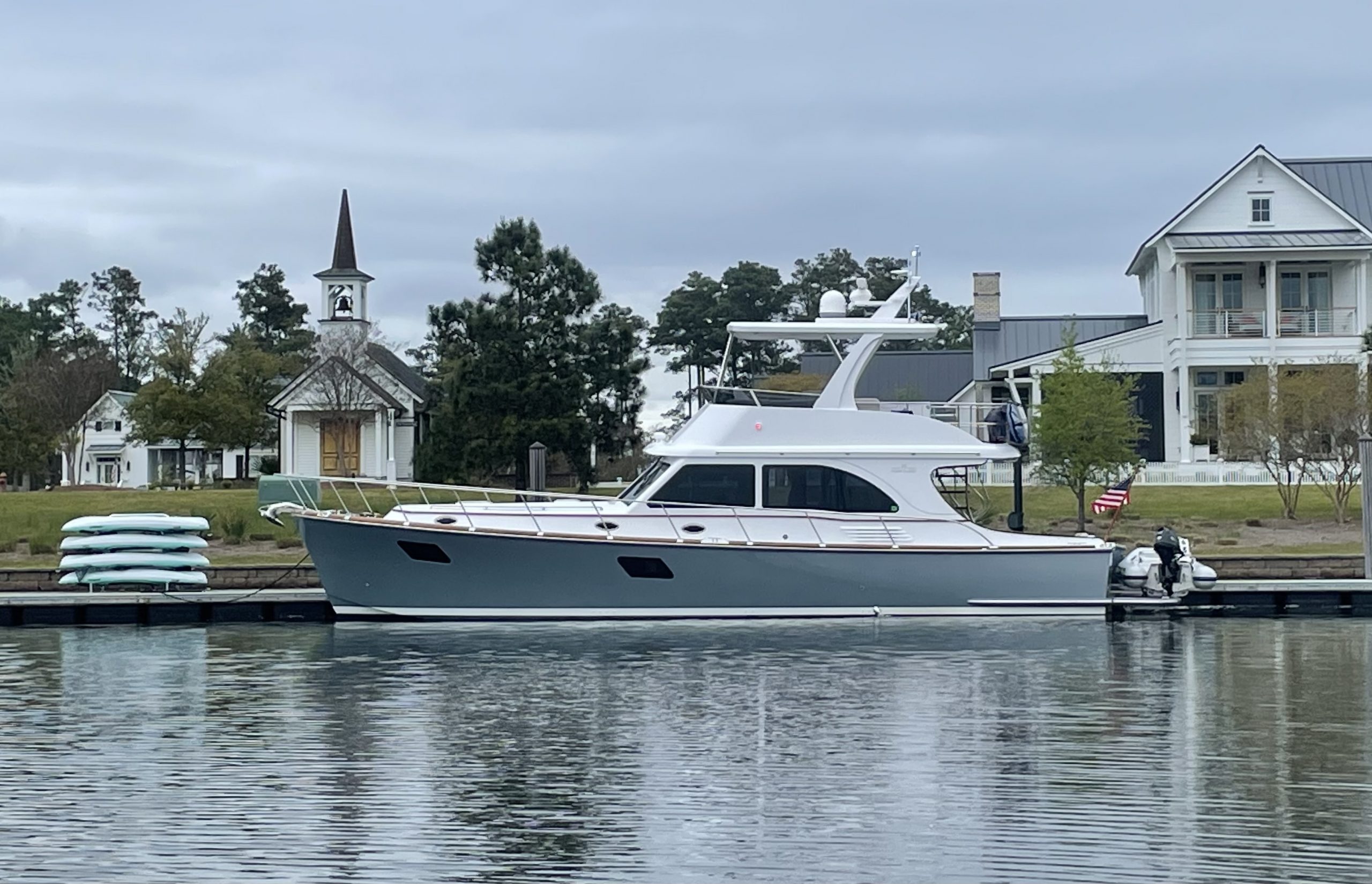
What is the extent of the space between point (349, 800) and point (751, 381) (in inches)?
743

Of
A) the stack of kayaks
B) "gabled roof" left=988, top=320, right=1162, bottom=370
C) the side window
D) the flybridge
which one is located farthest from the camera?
"gabled roof" left=988, top=320, right=1162, bottom=370

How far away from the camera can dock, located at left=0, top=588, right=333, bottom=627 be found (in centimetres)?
2377

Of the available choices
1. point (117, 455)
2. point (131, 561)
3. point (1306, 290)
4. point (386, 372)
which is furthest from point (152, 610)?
point (117, 455)

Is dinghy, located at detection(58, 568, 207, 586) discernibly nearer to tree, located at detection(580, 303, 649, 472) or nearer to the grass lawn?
the grass lawn

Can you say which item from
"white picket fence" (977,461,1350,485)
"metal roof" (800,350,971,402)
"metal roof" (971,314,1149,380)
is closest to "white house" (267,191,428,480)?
"metal roof" (800,350,971,402)

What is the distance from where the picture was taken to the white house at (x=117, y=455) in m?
70.5

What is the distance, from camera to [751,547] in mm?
22344

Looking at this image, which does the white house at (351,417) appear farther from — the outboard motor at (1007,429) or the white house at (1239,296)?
the outboard motor at (1007,429)

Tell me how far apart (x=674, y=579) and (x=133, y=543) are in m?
7.50

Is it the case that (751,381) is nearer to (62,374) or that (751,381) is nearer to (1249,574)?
(1249,574)

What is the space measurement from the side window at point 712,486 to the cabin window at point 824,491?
28cm

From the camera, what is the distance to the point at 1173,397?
1923 inches

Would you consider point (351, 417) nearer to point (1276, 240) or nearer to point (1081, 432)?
point (1276, 240)

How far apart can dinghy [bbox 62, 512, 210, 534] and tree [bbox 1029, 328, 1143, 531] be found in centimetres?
1672
